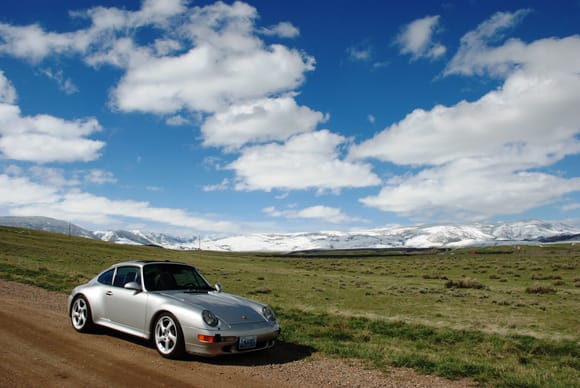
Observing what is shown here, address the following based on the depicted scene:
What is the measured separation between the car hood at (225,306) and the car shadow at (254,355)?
66cm

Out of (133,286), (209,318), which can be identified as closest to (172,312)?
(209,318)

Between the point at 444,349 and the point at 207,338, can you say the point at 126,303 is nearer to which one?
the point at 207,338

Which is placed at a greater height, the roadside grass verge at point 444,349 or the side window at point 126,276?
the side window at point 126,276

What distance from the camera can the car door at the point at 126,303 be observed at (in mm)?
8180

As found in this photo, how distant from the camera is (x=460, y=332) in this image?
1342 cm

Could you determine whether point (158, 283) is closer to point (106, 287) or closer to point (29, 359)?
point (106, 287)

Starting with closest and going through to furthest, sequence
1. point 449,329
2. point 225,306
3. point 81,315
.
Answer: point 225,306
point 81,315
point 449,329

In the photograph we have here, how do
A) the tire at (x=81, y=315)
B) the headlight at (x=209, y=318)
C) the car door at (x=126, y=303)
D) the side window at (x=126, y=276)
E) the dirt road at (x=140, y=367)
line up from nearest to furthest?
the dirt road at (x=140, y=367) < the headlight at (x=209, y=318) < the car door at (x=126, y=303) < the side window at (x=126, y=276) < the tire at (x=81, y=315)

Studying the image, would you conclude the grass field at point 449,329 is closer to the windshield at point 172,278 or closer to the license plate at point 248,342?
the license plate at point 248,342

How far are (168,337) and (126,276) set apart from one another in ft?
6.66

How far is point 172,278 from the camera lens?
8938 millimetres

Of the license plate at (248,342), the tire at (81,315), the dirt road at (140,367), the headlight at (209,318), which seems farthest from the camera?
the tire at (81,315)

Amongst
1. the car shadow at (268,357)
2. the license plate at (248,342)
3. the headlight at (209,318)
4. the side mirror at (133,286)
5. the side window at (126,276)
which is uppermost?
the side window at (126,276)

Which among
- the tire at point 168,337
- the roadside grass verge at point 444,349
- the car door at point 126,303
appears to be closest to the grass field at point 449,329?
the roadside grass verge at point 444,349
